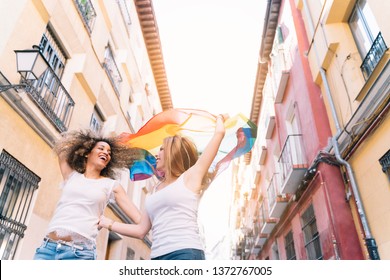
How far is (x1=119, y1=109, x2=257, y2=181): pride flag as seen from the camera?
4.50 meters

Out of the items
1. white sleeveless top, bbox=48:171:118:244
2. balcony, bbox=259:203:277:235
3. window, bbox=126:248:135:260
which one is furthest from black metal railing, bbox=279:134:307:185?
window, bbox=126:248:135:260

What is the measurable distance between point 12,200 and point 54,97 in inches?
102

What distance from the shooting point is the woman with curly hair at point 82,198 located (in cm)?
240

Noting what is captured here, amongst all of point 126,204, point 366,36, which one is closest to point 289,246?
point 366,36

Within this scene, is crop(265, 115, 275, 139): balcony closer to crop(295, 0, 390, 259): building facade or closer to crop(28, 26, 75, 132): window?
crop(295, 0, 390, 259): building facade

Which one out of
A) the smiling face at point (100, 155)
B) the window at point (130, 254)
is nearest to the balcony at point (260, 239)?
the window at point (130, 254)

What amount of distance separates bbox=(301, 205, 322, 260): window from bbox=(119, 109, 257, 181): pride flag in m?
4.84

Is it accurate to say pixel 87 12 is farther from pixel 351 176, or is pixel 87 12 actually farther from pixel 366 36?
pixel 351 176

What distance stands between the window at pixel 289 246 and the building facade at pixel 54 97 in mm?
6070

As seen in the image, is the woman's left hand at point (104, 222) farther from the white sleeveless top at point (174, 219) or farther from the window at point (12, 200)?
the window at point (12, 200)

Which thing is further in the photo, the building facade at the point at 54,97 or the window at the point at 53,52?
the window at the point at 53,52
